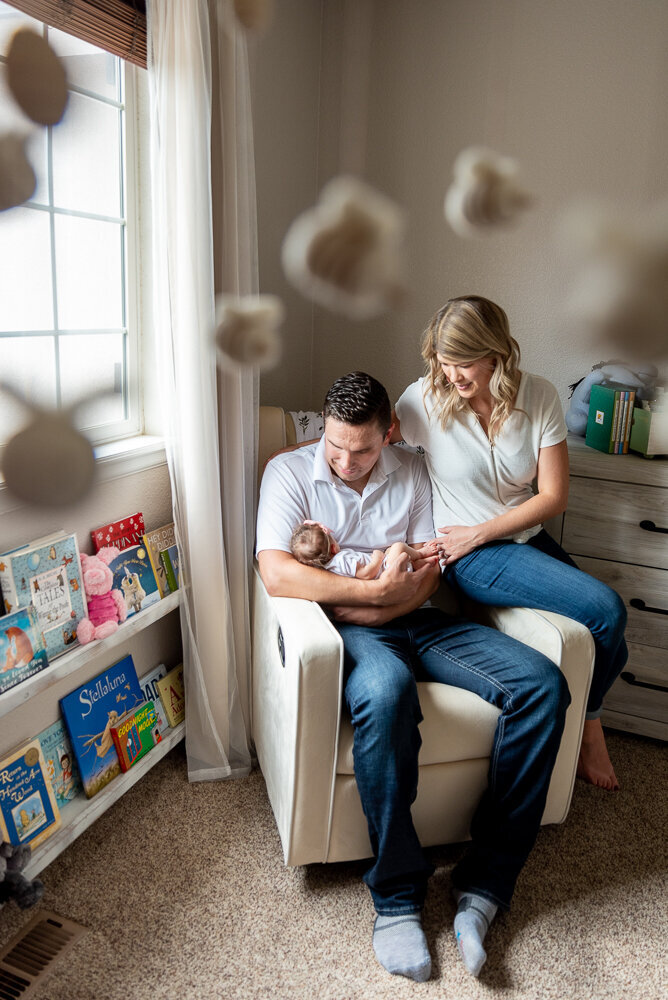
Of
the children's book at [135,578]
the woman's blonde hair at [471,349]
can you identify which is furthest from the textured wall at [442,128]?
the children's book at [135,578]

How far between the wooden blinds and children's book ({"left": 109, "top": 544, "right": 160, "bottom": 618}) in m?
0.90

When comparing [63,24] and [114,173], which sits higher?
[114,173]

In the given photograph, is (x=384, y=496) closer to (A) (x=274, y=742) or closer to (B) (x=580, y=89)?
(A) (x=274, y=742)

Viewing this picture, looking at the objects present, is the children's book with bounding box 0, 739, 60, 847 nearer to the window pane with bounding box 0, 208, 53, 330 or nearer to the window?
the window

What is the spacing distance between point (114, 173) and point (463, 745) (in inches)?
50.7

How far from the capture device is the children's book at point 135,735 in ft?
4.99

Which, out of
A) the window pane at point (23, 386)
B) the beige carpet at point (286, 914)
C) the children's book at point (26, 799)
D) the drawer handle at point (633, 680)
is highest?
the window pane at point (23, 386)

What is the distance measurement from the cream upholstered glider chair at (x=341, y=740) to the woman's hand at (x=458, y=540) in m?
0.18

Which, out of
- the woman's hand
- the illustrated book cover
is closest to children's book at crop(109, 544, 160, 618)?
the woman's hand

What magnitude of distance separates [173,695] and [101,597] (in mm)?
434

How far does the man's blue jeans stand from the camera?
1232 millimetres

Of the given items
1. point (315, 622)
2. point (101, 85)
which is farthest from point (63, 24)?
point (315, 622)

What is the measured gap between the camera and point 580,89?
5.01 ft

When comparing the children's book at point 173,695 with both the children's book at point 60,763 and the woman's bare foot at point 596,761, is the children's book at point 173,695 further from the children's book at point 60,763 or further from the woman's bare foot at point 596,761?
the woman's bare foot at point 596,761
